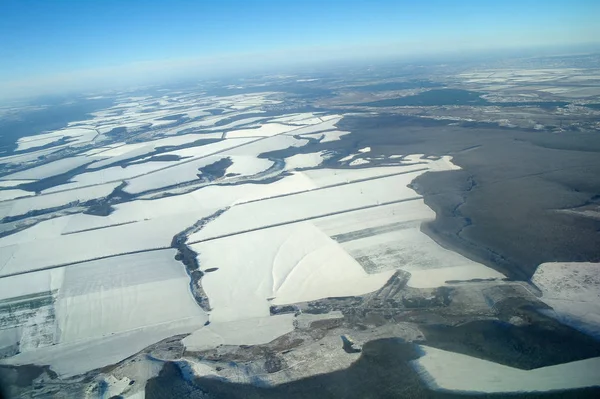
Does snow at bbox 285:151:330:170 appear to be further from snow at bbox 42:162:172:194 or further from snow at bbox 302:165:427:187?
snow at bbox 42:162:172:194

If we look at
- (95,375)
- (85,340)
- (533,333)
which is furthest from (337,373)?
(85,340)

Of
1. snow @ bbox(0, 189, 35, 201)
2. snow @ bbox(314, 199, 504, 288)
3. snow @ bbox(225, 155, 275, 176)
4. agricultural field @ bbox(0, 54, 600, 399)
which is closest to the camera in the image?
agricultural field @ bbox(0, 54, 600, 399)

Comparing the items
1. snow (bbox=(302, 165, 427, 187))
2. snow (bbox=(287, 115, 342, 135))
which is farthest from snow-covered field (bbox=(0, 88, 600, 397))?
snow (bbox=(287, 115, 342, 135))

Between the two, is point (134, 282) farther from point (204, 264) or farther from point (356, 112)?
point (356, 112)

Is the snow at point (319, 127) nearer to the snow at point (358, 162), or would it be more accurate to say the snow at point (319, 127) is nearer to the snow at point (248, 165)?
the snow at point (248, 165)

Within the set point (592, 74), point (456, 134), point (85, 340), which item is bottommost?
point (85, 340)

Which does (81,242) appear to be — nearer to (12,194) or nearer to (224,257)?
(224,257)

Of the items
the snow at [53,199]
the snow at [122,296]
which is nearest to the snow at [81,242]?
the snow at [122,296]
